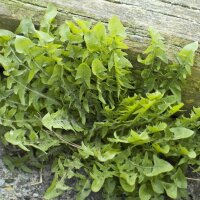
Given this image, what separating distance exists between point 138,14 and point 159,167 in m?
0.89

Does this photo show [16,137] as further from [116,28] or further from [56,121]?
[116,28]

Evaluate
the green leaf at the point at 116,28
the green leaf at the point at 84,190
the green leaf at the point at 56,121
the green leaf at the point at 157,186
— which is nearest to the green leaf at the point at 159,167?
the green leaf at the point at 157,186

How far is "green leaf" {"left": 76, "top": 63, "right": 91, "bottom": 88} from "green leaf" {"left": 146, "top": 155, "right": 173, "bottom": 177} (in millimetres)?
523

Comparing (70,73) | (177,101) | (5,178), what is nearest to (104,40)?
(70,73)

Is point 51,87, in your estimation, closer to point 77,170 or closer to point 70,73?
point 70,73

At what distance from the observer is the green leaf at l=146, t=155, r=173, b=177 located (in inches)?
112

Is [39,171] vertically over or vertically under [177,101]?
under

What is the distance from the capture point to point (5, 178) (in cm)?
321

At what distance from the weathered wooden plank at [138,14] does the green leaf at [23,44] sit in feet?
1.08

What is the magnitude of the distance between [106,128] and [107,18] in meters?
0.62

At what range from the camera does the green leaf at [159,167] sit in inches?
112


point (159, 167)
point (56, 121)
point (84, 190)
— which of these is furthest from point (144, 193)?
point (56, 121)

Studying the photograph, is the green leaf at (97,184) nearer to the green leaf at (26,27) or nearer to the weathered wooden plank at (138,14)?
the weathered wooden plank at (138,14)

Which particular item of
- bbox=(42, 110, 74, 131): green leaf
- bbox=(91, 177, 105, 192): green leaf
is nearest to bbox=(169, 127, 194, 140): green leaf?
bbox=(91, 177, 105, 192): green leaf
